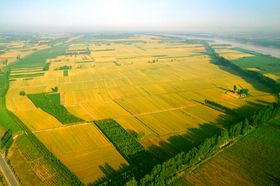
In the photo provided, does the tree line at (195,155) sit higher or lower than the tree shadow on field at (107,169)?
higher

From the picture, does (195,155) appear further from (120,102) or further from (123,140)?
(120,102)

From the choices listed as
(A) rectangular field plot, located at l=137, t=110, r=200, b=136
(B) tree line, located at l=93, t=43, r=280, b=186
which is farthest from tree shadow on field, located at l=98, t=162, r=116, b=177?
(A) rectangular field plot, located at l=137, t=110, r=200, b=136

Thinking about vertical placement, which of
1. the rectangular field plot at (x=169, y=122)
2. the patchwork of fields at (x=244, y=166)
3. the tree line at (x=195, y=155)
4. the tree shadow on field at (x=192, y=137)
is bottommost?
the rectangular field plot at (x=169, y=122)

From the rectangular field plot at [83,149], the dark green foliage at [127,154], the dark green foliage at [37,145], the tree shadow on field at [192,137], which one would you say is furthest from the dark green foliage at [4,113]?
the tree shadow on field at [192,137]

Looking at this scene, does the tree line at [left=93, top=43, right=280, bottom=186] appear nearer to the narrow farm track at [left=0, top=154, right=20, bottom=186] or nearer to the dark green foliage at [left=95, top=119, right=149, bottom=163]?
the dark green foliage at [left=95, top=119, right=149, bottom=163]

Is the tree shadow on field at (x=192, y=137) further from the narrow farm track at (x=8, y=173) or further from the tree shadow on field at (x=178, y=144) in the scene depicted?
the narrow farm track at (x=8, y=173)

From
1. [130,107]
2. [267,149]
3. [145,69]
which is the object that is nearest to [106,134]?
[130,107]

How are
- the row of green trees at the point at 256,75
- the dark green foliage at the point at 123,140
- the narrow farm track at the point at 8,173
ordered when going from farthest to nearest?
the row of green trees at the point at 256,75, the dark green foliage at the point at 123,140, the narrow farm track at the point at 8,173
